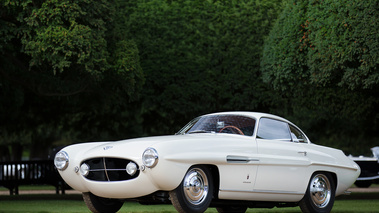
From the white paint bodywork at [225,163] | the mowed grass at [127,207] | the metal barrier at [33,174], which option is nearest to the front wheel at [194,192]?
the white paint bodywork at [225,163]

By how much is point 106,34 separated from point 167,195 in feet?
40.4

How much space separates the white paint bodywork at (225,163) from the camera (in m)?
9.55

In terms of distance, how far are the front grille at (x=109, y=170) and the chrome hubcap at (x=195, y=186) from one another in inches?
28.3

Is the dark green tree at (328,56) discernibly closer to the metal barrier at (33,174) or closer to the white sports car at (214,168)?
the white sports car at (214,168)

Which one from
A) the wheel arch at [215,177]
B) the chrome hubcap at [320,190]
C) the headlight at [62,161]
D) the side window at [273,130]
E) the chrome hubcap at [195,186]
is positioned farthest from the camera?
the chrome hubcap at [320,190]

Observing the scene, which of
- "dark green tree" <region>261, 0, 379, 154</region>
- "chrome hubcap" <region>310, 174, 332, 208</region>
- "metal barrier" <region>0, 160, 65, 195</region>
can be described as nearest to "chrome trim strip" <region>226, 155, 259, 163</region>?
"chrome hubcap" <region>310, 174, 332, 208</region>

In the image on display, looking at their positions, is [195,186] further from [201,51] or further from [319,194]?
[201,51]

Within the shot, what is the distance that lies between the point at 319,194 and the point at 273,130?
4.74ft

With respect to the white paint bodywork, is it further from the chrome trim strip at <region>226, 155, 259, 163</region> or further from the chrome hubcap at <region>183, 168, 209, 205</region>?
the chrome hubcap at <region>183, 168, 209, 205</region>

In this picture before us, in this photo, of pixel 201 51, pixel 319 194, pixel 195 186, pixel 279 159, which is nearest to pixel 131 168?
pixel 195 186

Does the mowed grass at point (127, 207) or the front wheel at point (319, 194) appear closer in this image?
the front wheel at point (319, 194)

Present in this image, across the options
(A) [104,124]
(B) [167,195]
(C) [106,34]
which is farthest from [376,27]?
(A) [104,124]

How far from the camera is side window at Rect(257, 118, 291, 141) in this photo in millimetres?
11383

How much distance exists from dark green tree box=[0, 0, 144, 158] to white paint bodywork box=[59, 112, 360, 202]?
8.85 m
